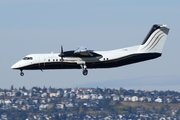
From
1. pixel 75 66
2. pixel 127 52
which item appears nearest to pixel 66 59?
pixel 75 66

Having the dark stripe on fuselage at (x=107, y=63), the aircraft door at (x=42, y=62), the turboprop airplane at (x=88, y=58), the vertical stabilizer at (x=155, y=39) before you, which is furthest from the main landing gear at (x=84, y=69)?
the vertical stabilizer at (x=155, y=39)

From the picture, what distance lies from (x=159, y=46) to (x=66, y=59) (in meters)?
11.4

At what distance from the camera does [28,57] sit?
9806cm

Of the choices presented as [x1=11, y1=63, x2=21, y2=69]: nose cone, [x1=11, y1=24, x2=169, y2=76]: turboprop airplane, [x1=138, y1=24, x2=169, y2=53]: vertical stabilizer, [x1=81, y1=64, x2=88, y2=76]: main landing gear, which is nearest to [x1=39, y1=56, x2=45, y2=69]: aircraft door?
[x1=11, y1=24, x2=169, y2=76]: turboprop airplane

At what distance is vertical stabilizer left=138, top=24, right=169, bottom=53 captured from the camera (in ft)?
323

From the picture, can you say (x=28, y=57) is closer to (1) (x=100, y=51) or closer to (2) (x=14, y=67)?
(2) (x=14, y=67)

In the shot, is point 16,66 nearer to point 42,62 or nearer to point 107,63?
point 42,62

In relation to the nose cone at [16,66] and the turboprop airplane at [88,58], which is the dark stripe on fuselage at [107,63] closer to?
the turboprop airplane at [88,58]

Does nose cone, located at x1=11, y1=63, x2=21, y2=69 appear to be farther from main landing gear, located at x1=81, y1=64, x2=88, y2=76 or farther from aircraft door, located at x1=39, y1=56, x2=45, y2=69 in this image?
main landing gear, located at x1=81, y1=64, x2=88, y2=76

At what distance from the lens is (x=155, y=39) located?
99.5 metres

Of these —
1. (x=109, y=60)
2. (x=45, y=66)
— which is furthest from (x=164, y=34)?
(x=45, y=66)

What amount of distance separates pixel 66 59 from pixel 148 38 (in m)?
10.8

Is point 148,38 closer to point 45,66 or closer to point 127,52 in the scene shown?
point 127,52

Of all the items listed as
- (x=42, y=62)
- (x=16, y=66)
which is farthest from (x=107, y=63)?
(x=16, y=66)
